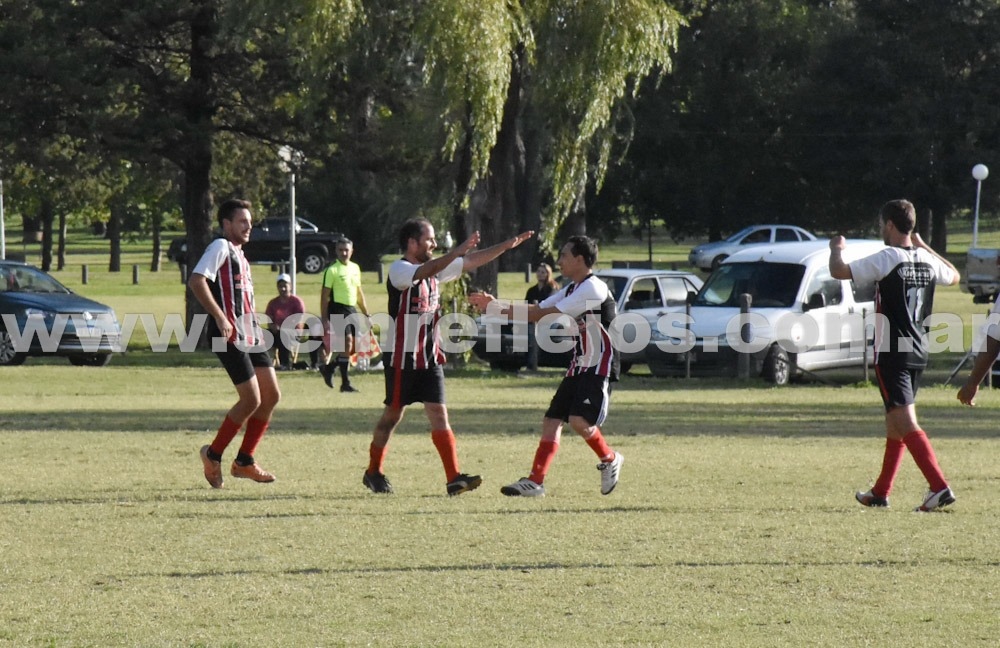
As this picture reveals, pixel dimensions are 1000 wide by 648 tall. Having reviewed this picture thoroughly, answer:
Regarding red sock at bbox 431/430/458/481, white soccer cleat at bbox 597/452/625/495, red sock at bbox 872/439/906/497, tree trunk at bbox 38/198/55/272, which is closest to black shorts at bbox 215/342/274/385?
red sock at bbox 431/430/458/481

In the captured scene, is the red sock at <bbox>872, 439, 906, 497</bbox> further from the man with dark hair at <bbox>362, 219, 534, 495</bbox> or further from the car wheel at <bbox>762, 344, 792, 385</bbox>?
the car wheel at <bbox>762, 344, 792, 385</bbox>

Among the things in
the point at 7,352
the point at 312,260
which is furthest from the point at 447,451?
the point at 312,260

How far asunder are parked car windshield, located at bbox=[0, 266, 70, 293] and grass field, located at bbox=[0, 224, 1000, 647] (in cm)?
1178

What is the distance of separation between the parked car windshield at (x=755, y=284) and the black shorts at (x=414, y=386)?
14429 millimetres

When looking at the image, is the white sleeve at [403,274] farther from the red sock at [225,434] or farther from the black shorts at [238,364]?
the red sock at [225,434]

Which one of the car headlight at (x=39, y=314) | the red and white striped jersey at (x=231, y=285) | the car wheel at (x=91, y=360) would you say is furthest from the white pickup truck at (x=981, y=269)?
the red and white striped jersey at (x=231, y=285)

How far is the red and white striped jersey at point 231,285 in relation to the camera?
1028cm

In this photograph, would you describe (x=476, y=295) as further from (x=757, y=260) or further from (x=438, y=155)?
(x=438, y=155)

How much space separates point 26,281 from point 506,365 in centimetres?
852

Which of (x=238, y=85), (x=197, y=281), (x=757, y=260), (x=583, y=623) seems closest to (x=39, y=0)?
(x=238, y=85)

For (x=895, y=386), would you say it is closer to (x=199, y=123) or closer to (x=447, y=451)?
(x=447, y=451)

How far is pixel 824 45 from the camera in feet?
212

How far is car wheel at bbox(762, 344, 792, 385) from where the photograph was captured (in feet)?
76.7

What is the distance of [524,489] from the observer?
10258 mm
